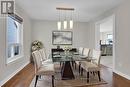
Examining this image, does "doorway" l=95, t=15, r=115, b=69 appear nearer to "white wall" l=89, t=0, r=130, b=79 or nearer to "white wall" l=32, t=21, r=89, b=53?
"white wall" l=89, t=0, r=130, b=79

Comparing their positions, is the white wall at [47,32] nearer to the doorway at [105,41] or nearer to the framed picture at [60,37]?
the framed picture at [60,37]

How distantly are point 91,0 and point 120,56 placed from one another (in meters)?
2.08

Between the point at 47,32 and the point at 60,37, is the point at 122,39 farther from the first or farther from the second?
the point at 47,32

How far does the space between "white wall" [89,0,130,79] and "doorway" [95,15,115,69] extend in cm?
29

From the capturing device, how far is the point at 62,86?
324 centimetres

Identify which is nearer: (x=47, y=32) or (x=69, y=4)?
(x=69, y=4)

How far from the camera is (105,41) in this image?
1614 centimetres

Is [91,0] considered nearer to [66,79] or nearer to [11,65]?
[66,79]

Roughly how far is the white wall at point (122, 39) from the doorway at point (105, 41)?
0.29 meters

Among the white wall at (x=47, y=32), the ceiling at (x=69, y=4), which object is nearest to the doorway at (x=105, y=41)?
the ceiling at (x=69, y=4)

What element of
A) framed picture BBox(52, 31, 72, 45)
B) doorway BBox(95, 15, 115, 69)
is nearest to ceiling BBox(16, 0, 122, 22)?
doorway BBox(95, 15, 115, 69)

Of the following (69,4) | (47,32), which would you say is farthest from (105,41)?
(69,4)

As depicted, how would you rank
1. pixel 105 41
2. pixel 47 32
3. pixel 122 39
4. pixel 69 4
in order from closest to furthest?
pixel 122 39
pixel 69 4
pixel 47 32
pixel 105 41

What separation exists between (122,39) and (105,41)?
488 inches
